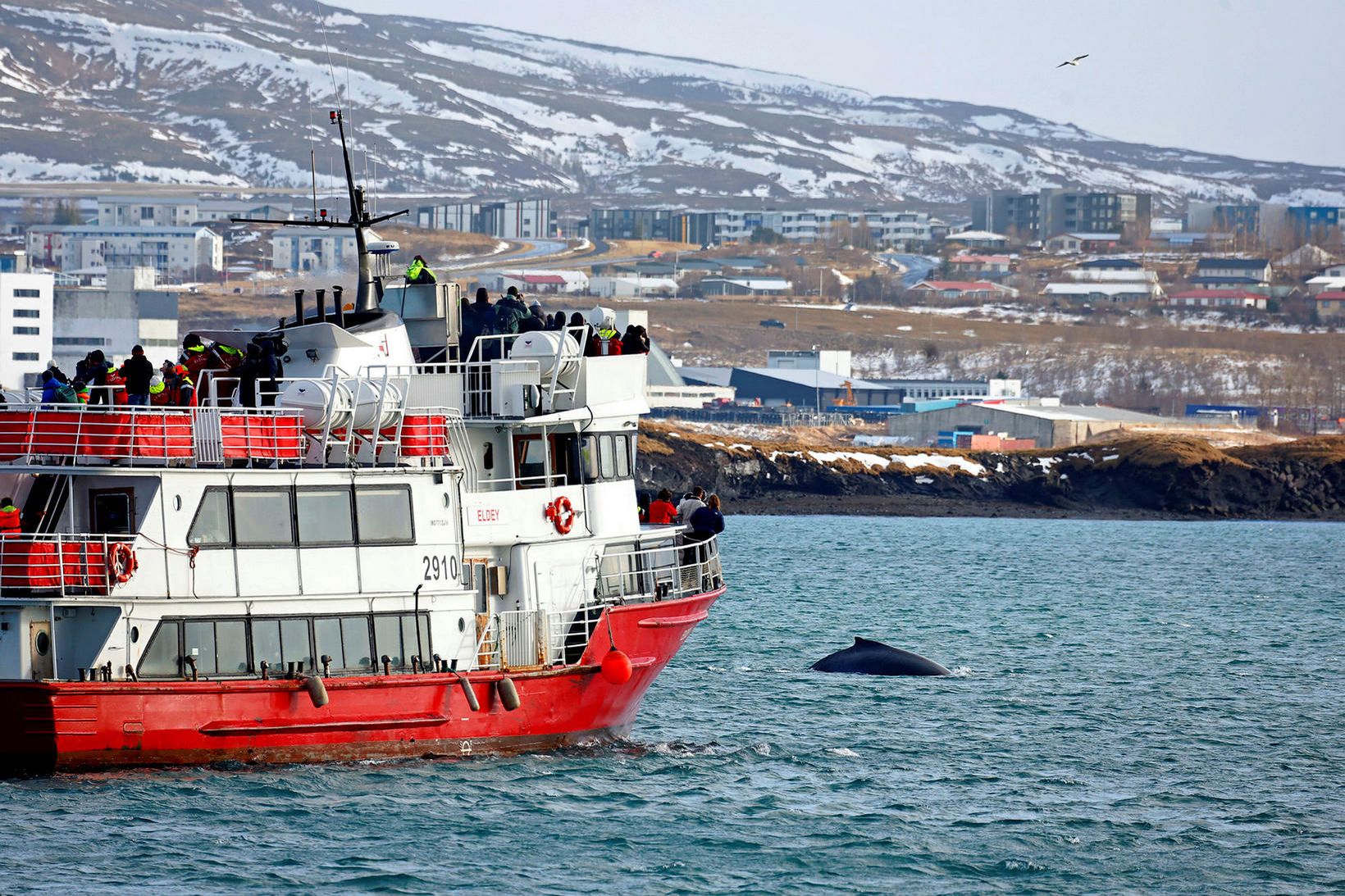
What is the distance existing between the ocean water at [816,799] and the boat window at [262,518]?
10.9 feet

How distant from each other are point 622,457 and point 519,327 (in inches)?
116

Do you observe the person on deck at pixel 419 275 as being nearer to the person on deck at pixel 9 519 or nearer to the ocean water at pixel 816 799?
the ocean water at pixel 816 799

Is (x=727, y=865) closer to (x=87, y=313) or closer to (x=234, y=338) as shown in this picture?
(x=234, y=338)

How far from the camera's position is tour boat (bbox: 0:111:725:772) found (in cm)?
2631

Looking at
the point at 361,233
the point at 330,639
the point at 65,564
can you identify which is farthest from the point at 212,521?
the point at 361,233

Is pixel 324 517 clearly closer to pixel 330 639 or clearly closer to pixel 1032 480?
pixel 330 639

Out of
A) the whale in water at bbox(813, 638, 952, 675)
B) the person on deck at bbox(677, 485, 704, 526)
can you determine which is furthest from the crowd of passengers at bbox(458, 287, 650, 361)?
the whale in water at bbox(813, 638, 952, 675)

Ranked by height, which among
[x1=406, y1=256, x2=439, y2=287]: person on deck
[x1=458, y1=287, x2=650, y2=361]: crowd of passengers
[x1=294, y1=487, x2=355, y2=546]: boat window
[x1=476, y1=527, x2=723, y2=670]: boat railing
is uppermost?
[x1=406, y1=256, x2=439, y2=287]: person on deck

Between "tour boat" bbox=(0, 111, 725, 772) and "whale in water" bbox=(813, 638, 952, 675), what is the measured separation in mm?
11927

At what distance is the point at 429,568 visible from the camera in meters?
29.4

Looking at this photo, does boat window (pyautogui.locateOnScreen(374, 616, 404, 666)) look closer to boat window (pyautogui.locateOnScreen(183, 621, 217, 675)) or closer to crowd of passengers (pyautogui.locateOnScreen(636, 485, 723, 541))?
boat window (pyautogui.locateOnScreen(183, 621, 217, 675))

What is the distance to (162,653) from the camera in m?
26.7

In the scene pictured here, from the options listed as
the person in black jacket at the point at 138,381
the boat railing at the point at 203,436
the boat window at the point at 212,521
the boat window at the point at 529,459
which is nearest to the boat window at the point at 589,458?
the boat window at the point at 529,459

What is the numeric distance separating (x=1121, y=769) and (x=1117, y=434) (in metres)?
134
